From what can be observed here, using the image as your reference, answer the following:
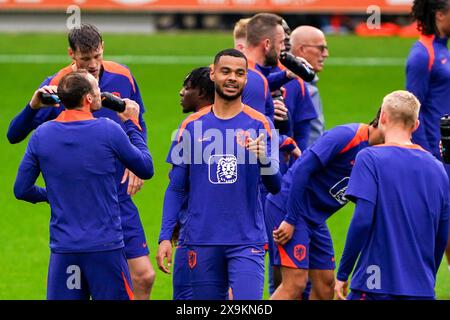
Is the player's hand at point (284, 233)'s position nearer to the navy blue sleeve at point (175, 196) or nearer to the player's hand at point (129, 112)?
the navy blue sleeve at point (175, 196)

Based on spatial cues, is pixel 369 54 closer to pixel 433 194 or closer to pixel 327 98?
pixel 327 98

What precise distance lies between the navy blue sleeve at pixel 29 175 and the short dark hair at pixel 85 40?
1.22 metres

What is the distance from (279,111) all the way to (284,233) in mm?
1272

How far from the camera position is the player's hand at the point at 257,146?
754 centimetres

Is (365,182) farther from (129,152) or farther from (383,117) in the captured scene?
(129,152)

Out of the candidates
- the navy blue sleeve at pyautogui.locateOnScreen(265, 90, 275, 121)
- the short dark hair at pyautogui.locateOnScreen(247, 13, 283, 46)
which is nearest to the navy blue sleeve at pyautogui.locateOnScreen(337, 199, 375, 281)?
the navy blue sleeve at pyautogui.locateOnScreen(265, 90, 275, 121)

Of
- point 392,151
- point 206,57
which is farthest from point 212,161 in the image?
point 206,57

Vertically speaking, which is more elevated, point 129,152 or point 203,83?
point 203,83

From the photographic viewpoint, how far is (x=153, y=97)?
2103 centimetres

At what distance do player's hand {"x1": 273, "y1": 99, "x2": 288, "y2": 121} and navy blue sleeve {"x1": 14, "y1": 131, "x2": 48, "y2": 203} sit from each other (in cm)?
252

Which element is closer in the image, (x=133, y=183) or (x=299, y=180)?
(x=299, y=180)

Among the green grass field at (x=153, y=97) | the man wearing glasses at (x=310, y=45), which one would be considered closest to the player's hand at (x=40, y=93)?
the green grass field at (x=153, y=97)

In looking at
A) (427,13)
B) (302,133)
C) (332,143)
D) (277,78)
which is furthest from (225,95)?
(427,13)

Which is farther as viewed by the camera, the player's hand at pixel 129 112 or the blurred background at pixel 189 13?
the blurred background at pixel 189 13
